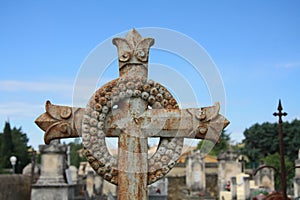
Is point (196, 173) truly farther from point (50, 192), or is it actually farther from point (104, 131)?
point (104, 131)

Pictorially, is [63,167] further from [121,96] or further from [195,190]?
[195,190]

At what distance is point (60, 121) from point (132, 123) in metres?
0.78

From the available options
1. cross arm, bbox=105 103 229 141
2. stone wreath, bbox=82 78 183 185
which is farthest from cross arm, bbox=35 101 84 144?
cross arm, bbox=105 103 229 141

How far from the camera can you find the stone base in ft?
38.7

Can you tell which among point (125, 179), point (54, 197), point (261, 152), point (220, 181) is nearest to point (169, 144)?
point (125, 179)

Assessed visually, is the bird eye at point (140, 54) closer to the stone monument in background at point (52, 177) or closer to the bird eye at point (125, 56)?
the bird eye at point (125, 56)

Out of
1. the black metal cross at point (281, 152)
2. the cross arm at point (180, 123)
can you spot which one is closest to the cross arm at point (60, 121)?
the cross arm at point (180, 123)

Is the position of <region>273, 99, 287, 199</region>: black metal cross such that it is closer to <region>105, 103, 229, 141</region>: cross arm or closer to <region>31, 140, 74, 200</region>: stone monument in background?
<region>105, 103, 229, 141</region>: cross arm

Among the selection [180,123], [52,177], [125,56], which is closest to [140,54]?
[125,56]

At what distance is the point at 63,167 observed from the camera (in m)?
12.6

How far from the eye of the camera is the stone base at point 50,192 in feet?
38.7

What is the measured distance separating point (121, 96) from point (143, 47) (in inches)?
23.5

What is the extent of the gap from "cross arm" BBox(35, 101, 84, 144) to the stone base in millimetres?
7635

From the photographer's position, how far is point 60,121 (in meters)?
4.65
